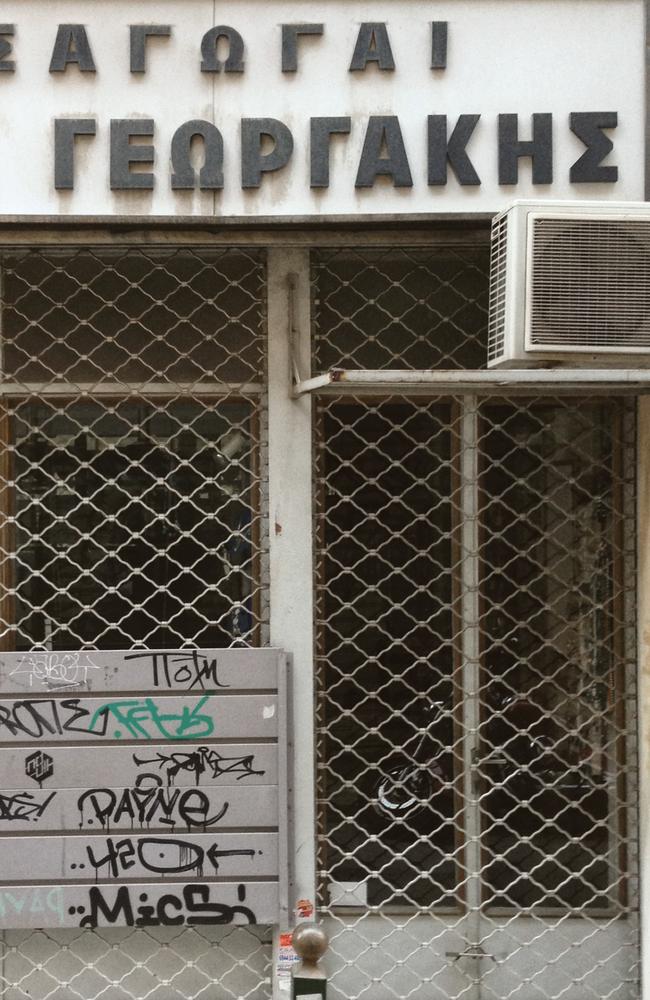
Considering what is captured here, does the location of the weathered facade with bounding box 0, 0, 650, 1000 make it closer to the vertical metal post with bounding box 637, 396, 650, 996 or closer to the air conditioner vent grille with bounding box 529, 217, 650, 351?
the vertical metal post with bounding box 637, 396, 650, 996

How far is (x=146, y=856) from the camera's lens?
202 inches

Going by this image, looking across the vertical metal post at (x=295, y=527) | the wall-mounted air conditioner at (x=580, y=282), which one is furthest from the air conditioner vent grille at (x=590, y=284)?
the vertical metal post at (x=295, y=527)

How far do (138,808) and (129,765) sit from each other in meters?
0.21

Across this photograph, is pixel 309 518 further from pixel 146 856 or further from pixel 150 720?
pixel 146 856

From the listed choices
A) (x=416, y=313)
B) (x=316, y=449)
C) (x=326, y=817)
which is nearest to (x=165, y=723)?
(x=326, y=817)

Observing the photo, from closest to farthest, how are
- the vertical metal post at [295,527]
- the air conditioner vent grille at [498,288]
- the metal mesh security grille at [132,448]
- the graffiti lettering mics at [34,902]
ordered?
the air conditioner vent grille at [498,288]
the graffiti lettering mics at [34,902]
the vertical metal post at [295,527]
the metal mesh security grille at [132,448]

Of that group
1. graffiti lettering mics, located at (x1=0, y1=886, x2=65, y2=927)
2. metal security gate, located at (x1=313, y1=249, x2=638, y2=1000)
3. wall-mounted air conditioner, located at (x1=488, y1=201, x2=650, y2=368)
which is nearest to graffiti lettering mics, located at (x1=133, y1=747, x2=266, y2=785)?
metal security gate, located at (x1=313, y1=249, x2=638, y2=1000)

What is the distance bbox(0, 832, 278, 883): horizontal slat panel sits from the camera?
5.11 m

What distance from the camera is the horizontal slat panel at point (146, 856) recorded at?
201 inches

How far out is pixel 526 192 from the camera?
4984 millimetres

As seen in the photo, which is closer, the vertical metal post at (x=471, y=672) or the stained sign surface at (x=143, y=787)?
the stained sign surface at (x=143, y=787)

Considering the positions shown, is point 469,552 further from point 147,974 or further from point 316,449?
point 147,974

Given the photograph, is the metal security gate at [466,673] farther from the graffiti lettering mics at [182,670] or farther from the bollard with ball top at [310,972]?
the bollard with ball top at [310,972]

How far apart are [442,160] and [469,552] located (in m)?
1.89
